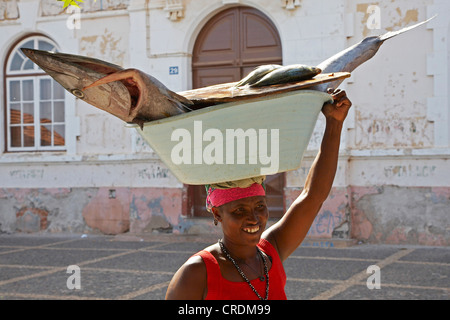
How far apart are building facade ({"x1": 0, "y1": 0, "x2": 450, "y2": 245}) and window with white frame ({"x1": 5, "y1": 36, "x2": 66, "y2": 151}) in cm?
2

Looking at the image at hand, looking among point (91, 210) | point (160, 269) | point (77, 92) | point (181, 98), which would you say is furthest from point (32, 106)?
point (77, 92)

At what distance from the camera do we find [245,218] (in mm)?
2268

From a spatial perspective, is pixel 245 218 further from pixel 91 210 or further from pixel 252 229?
pixel 91 210

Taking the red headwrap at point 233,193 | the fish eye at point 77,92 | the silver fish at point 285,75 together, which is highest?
the silver fish at point 285,75

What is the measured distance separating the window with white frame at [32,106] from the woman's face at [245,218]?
10.8 meters

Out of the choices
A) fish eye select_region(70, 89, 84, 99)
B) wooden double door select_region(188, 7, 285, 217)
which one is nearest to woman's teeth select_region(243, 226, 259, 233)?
fish eye select_region(70, 89, 84, 99)

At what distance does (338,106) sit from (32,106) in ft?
37.4

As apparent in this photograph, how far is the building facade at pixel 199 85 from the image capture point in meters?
9.94

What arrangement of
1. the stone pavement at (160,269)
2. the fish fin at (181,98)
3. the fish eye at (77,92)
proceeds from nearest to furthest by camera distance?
1. the fish eye at (77,92)
2. the fish fin at (181,98)
3. the stone pavement at (160,269)

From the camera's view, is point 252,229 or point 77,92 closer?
point 77,92

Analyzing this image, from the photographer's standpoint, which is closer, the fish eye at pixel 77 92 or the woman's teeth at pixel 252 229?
the fish eye at pixel 77 92

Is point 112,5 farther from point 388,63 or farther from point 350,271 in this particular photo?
point 350,271

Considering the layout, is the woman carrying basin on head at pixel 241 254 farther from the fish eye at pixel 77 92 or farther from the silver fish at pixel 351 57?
the fish eye at pixel 77 92

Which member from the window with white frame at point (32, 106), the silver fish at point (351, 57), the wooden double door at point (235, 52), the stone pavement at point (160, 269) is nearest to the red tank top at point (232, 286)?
the silver fish at point (351, 57)
